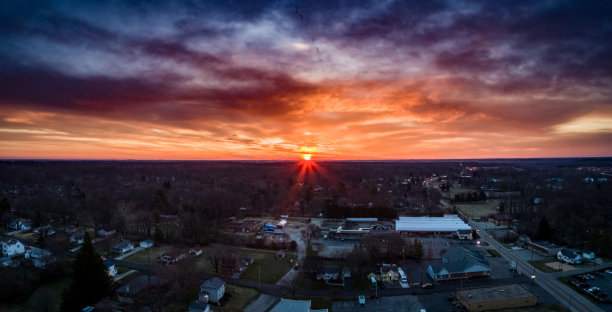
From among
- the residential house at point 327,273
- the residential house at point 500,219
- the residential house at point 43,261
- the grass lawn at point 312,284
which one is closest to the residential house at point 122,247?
the residential house at point 43,261

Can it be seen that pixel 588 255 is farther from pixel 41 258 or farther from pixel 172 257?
pixel 41 258

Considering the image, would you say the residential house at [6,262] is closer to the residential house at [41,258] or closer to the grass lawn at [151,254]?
the residential house at [41,258]

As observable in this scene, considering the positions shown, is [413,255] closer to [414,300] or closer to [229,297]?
[414,300]

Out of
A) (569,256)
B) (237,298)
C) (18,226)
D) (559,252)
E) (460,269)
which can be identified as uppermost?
(559,252)

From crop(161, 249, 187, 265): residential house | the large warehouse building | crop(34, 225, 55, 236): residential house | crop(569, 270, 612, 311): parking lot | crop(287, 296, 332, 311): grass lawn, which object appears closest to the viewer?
crop(287, 296, 332, 311): grass lawn

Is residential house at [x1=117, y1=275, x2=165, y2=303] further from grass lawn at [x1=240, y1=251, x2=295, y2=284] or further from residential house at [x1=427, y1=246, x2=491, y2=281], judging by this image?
residential house at [x1=427, y1=246, x2=491, y2=281]

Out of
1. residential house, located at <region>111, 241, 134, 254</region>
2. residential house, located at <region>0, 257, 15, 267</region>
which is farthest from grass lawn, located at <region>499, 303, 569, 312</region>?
residential house, located at <region>0, 257, 15, 267</region>

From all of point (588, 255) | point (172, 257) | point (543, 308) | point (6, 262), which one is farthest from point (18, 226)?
point (588, 255)
